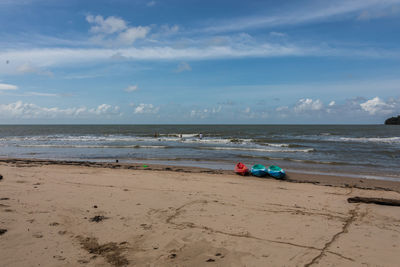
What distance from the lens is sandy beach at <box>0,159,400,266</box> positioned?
4.01 meters

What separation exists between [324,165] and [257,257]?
43.9ft

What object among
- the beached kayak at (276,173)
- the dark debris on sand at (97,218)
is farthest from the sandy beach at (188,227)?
the beached kayak at (276,173)

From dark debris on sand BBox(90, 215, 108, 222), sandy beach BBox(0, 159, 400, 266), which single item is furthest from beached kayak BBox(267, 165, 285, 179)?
dark debris on sand BBox(90, 215, 108, 222)

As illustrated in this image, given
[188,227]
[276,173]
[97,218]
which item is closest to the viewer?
[188,227]

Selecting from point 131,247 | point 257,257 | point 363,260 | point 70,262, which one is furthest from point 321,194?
point 70,262

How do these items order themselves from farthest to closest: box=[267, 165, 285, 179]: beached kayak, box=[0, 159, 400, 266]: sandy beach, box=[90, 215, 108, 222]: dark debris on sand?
box=[267, 165, 285, 179]: beached kayak
box=[90, 215, 108, 222]: dark debris on sand
box=[0, 159, 400, 266]: sandy beach

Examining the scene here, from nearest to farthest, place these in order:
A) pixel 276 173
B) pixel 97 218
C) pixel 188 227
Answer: pixel 188 227 → pixel 97 218 → pixel 276 173

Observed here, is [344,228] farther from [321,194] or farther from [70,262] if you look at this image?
[70,262]

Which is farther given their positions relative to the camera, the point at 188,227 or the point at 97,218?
the point at 97,218

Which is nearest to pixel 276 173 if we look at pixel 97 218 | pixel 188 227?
A: pixel 188 227

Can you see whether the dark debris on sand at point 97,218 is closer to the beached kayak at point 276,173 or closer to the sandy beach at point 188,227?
the sandy beach at point 188,227

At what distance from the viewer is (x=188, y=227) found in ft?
16.8

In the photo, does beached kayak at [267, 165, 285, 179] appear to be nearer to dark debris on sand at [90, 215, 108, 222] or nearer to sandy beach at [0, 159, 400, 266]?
sandy beach at [0, 159, 400, 266]

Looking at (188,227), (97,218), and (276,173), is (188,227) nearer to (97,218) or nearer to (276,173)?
(97,218)
